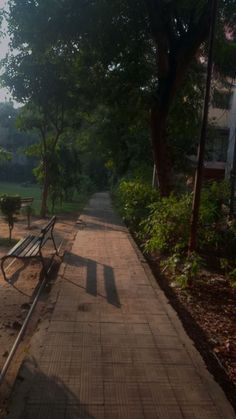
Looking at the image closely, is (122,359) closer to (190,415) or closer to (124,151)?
(190,415)

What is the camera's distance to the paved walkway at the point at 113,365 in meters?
3.18

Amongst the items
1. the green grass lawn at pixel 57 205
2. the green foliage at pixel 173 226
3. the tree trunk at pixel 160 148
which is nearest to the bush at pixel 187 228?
the green foliage at pixel 173 226

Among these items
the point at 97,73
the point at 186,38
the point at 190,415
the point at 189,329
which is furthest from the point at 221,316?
the point at 97,73

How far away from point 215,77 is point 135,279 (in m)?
9.56

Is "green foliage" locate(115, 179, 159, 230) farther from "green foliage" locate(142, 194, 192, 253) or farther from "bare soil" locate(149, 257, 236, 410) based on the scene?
"bare soil" locate(149, 257, 236, 410)

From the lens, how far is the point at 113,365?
3855 millimetres

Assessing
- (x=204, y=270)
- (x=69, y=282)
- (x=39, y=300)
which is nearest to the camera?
(x=39, y=300)

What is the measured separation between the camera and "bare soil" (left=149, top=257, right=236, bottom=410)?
4.27 meters

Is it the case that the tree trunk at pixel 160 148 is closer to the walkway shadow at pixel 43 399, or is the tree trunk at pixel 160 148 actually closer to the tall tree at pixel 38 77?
the tall tree at pixel 38 77

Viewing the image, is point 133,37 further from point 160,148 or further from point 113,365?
point 113,365

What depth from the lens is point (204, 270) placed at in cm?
789

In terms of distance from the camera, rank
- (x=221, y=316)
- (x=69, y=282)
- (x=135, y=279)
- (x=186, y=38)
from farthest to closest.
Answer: (x=186, y=38) → (x=135, y=279) → (x=69, y=282) → (x=221, y=316)

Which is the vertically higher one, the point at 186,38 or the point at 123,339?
the point at 186,38

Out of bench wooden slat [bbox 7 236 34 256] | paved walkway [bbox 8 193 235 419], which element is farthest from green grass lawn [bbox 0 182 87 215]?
paved walkway [bbox 8 193 235 419]
